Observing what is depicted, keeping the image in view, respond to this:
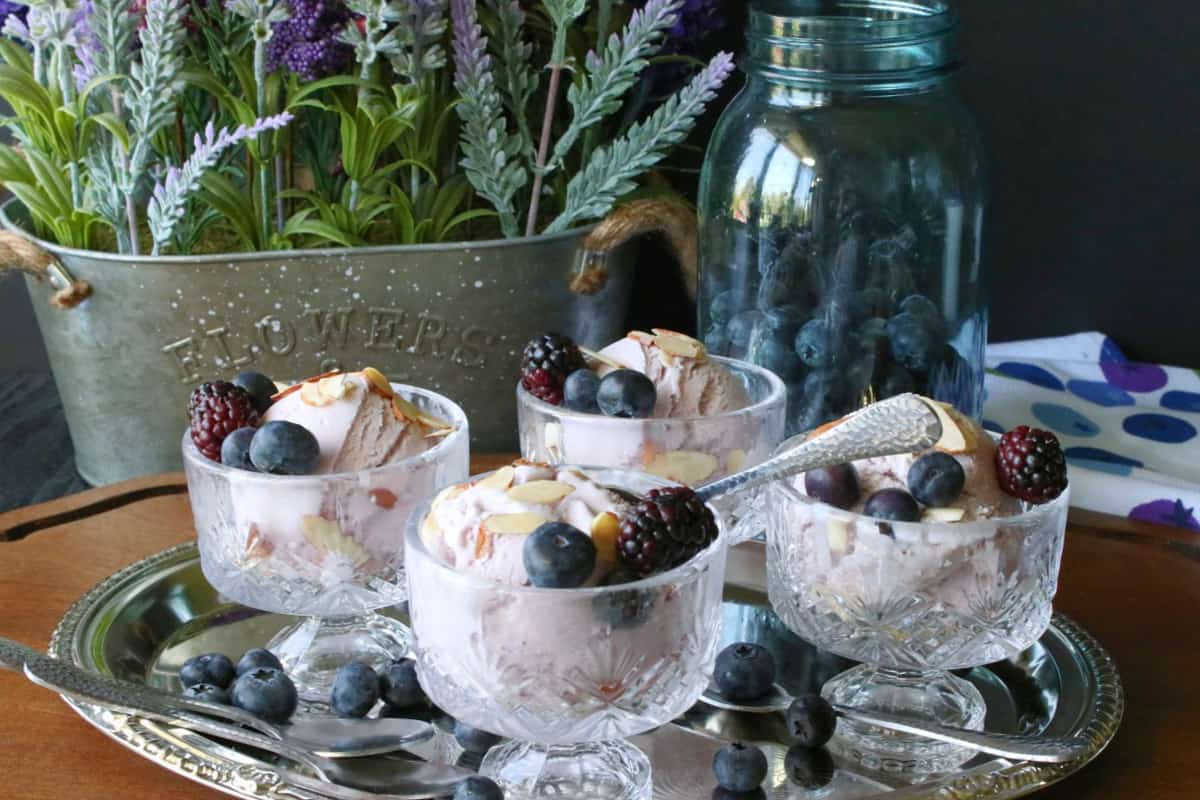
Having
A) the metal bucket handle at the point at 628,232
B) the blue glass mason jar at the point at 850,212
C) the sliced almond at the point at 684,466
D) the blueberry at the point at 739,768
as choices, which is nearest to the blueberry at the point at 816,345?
the blue glass mason jar at the point at 850,212

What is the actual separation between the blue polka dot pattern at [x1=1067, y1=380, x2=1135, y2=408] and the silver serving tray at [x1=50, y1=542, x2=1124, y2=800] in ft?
1.89

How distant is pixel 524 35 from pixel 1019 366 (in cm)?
65

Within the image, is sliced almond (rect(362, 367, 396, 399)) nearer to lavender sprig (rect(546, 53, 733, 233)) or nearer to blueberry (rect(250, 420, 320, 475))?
blueberry (rect(250, 420, 320, 475))

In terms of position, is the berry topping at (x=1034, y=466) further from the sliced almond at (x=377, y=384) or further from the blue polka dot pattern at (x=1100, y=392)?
the blue polka dot pattern at (x=1100, y=392)

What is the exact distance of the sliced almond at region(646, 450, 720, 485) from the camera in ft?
3.27

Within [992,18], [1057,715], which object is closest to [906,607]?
[1057,715]

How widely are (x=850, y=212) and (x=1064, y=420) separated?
42cm

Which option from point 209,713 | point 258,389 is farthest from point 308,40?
point 209,713

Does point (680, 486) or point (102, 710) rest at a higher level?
point (680, 486)

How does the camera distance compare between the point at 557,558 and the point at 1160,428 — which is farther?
the point at 1160,428

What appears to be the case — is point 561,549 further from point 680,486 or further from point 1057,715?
point 1057,715

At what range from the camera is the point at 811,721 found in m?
0.87

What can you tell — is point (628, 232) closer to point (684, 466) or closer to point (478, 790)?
point (684, 466)

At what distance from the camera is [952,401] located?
50.7 inches
